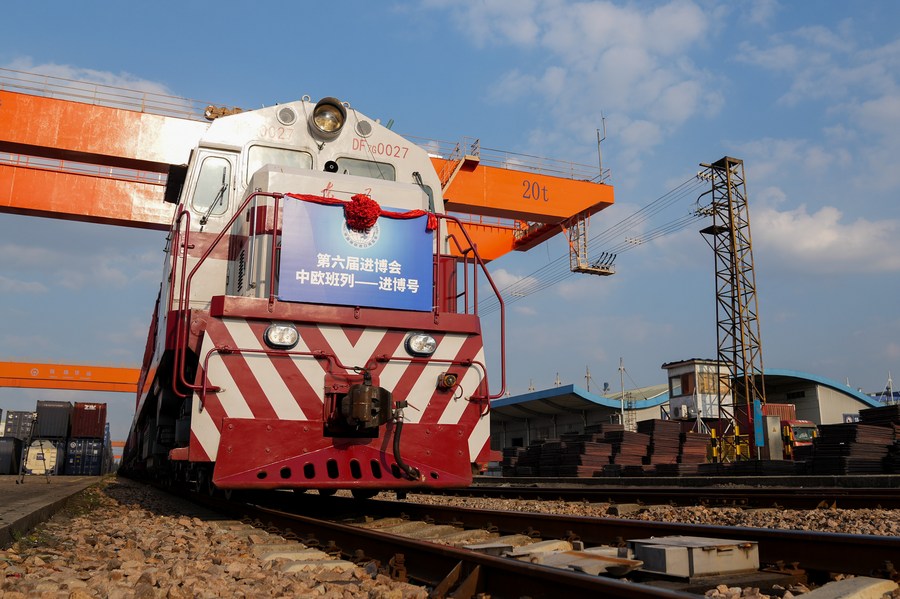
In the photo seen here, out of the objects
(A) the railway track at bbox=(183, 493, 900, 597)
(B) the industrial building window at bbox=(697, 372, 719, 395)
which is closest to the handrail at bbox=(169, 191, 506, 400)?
(A) the railway track at bbox=(183, 493, 900, 597)

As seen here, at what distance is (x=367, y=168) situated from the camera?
678 cm

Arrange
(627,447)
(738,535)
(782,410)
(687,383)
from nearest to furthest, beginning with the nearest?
(738,535), (627,447), (782,410), (687,383)

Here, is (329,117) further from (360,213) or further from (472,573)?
(472,573)

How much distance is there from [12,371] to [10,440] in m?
7.87

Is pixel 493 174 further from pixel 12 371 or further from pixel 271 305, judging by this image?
pixel 12 371

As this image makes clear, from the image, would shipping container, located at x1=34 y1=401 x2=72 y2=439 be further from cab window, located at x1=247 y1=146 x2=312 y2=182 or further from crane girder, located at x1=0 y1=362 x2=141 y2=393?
cab window, located at x1=247 y1=146 x2=312 y2=182

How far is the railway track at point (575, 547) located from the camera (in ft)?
8.57

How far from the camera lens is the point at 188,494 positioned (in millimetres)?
8242

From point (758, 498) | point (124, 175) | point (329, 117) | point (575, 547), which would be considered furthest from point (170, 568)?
point (124, 175)

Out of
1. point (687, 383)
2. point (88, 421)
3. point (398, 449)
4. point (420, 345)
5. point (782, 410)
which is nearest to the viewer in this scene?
point (398, 449)

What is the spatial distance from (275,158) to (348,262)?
1.61m

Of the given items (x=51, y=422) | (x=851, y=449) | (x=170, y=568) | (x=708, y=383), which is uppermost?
(x=708, y=383)

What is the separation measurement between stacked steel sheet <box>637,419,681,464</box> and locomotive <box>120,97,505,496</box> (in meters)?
13.0

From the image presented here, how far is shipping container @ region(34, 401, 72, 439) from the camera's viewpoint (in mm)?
27125
